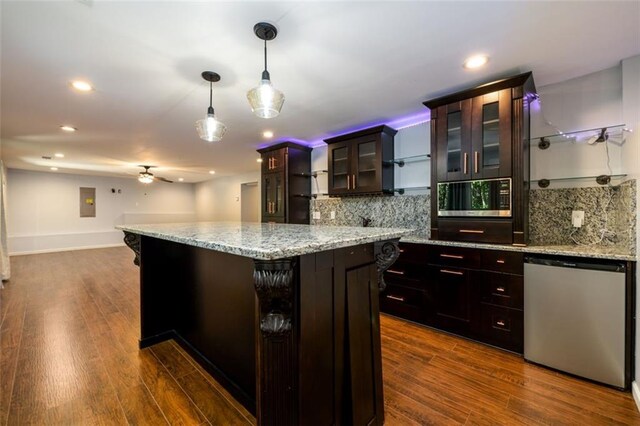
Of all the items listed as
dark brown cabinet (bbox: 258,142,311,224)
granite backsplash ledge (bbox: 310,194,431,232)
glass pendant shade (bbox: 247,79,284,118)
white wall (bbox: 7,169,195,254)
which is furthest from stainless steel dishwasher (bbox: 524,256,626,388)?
white wall (bbox: 7,169,195,254)

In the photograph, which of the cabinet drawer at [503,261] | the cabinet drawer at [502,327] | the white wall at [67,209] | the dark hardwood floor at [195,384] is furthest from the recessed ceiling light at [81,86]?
the white wall at [67,209]

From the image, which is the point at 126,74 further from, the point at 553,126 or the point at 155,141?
the point at 553,126

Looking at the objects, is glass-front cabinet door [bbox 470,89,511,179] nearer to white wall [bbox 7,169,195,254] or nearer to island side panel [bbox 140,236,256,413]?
island side panel [bbox 140,236,256,413]

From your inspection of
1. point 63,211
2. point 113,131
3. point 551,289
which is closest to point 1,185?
point 113,131

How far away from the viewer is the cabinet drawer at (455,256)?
244cm

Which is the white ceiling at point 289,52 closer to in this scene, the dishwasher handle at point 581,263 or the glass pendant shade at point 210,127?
the glass pendant shade at point 210,127

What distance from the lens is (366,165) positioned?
11.9 ft

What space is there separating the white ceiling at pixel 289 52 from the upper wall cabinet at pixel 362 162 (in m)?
0.33

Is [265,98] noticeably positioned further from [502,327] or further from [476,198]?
[502,327]

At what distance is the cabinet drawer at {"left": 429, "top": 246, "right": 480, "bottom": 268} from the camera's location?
96.0 inches

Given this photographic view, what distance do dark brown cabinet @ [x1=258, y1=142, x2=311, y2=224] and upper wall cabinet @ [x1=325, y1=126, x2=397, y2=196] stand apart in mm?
739

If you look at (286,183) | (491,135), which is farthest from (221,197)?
(491,135)

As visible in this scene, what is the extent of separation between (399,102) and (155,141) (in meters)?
3.89

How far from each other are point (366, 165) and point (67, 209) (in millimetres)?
9518
